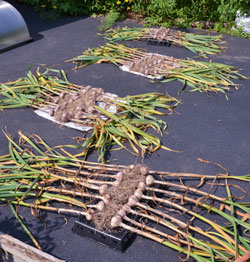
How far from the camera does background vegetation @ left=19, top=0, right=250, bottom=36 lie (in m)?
5.32

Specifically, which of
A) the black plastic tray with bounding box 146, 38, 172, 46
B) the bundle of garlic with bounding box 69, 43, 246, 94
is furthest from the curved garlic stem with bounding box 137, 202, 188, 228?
the black plastic tray with bounding box 146, 38, 172, 46

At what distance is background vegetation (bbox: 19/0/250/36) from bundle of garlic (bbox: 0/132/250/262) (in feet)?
13.0

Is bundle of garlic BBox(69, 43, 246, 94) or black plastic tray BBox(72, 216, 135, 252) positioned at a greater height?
bundle of garlic BBox(69, 43, 246, 94)

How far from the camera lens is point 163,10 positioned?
5.56m

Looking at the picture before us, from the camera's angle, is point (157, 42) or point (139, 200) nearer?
point (139, 200)

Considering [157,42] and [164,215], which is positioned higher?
[157,42]

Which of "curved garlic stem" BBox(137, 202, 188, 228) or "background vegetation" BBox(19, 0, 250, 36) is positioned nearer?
"curved garlic stem" BBox(137, 202, 188, 228)

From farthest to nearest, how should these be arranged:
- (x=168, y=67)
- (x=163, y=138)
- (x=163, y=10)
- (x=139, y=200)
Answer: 1. (x=163, y=10)
2. (x=168, y=67)
3. (x=163, y=138)
4. (x=139, y=200)

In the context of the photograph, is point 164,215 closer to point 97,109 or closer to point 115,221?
point 115,221

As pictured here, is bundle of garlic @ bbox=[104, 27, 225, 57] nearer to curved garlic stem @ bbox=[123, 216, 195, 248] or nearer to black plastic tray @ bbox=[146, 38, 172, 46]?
black plastic tray @ bbox=[146, 38, 172, 46]

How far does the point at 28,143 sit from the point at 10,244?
118cm

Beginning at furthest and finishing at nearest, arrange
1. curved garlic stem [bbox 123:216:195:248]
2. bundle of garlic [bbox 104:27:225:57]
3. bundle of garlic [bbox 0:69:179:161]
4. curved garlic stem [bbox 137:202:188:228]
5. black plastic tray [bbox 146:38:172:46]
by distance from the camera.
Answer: black plastic tray [bbox 146:38:172:46]
bundle of garlic [bbox 104:27:225:57]
bundle of garlic [bbox 0:69:179:161]
curved garlic stem [bbox 137:202:188:228]
curved garlic stem [bbox 123:216:195:248]

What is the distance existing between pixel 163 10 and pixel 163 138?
144 inches

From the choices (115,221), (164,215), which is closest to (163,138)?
(164,215)
